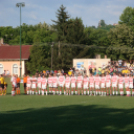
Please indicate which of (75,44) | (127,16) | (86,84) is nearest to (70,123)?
(86,84)

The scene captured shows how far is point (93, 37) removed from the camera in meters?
76.7

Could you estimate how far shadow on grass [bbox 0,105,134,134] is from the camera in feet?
28.4

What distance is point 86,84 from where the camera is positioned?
74.2 feet

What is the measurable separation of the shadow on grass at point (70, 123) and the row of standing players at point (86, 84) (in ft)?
33.5

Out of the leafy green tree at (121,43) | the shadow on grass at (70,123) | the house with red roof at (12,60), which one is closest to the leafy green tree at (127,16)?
the leafy green tree at (121,43)

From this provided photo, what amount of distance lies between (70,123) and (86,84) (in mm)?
12900

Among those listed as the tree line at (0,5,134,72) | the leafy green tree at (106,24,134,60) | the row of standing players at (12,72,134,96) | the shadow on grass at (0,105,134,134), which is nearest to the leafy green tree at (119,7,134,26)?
the tree line at (0,5,134,72)

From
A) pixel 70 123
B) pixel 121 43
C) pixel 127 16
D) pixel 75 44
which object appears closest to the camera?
pixel 70 123

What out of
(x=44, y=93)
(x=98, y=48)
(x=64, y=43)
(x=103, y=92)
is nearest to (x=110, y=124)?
(x=103, y=92)

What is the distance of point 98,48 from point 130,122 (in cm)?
5968

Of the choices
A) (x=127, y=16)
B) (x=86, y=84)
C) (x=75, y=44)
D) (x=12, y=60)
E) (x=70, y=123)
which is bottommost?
(x=70, y=123)

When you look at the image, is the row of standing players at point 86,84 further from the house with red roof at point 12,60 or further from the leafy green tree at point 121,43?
the leafy green tree at point 121,43

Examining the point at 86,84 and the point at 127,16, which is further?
the point at 127,16

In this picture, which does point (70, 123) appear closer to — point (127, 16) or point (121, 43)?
point (121, 43)
